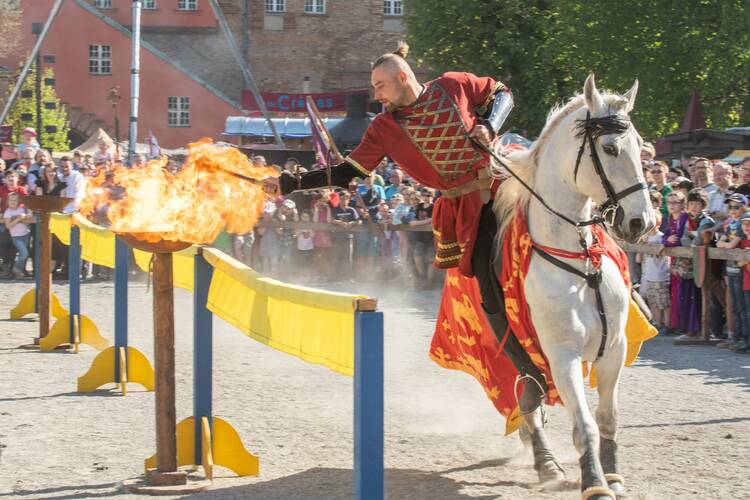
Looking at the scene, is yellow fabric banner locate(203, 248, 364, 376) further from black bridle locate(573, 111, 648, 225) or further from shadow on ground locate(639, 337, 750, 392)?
shadow on ground locate(639, 337, 750, 392)

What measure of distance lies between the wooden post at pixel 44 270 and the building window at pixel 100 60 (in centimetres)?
3797

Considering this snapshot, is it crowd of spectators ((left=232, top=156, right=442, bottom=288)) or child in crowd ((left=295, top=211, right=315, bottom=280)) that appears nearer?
crowd of spectators ((left=232, top=156, right=442, bottom=288))

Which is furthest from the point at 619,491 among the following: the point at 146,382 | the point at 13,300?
the point at 13,300

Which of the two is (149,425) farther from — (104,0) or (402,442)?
(104,0)

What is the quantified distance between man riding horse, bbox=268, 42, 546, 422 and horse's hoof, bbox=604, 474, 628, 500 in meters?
0.64

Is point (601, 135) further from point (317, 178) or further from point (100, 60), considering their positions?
point (100, 60)

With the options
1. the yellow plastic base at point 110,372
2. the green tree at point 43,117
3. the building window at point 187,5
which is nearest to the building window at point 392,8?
the building window at point 187,5

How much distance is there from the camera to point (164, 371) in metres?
6.46

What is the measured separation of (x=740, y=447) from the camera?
7.30 meters

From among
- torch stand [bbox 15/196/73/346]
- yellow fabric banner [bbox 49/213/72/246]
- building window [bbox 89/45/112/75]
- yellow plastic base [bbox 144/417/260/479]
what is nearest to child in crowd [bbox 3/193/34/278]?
yellow fabric banner [bbox 49/213/72/246]

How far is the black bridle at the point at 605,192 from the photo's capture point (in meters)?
5.53

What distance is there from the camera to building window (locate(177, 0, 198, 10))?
52.8 meters

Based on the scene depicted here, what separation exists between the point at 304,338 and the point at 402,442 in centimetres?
235

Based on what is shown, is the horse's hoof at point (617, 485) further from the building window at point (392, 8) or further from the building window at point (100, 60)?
the building window at point (392, 8)
